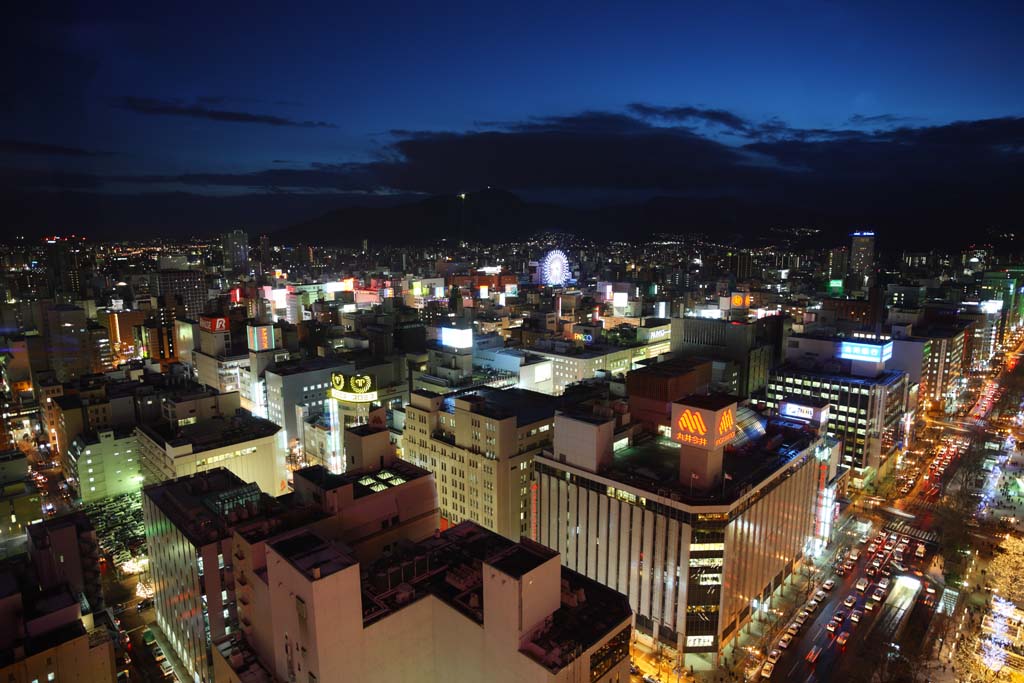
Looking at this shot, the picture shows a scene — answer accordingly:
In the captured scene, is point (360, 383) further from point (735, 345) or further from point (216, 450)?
point (735, 345)

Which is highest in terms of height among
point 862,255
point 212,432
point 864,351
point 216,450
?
point 862,255

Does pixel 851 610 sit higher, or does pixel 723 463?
pixel 723 463

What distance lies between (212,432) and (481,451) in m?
22.3

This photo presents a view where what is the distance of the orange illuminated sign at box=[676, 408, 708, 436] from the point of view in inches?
1298

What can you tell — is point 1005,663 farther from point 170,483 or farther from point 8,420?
point 8,420

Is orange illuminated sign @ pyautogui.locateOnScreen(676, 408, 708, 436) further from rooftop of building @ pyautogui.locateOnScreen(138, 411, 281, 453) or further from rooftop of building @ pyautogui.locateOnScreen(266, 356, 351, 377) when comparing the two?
rooftop of building @ pyautogui.locateOnScreen(266, 356, 351, 377)

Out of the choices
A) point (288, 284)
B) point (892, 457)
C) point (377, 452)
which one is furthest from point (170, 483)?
point (288, 284)

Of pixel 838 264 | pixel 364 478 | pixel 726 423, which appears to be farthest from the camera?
pixel 838 264

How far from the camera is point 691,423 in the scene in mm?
33469

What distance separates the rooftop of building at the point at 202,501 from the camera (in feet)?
99.0

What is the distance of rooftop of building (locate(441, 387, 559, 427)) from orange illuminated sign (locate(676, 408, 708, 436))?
12601 millimetres

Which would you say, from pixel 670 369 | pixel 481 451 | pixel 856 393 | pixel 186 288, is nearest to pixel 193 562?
pixel 481 451

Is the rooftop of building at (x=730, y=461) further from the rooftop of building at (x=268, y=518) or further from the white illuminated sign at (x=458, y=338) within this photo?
the white illuminated sign at (x=458, y=338)

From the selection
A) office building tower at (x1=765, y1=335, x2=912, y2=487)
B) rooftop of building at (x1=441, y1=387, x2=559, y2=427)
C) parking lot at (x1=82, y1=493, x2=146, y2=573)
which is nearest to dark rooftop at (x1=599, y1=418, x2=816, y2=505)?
rooftop of building at (x1=441, y1=387, x2=559, y2=427)
